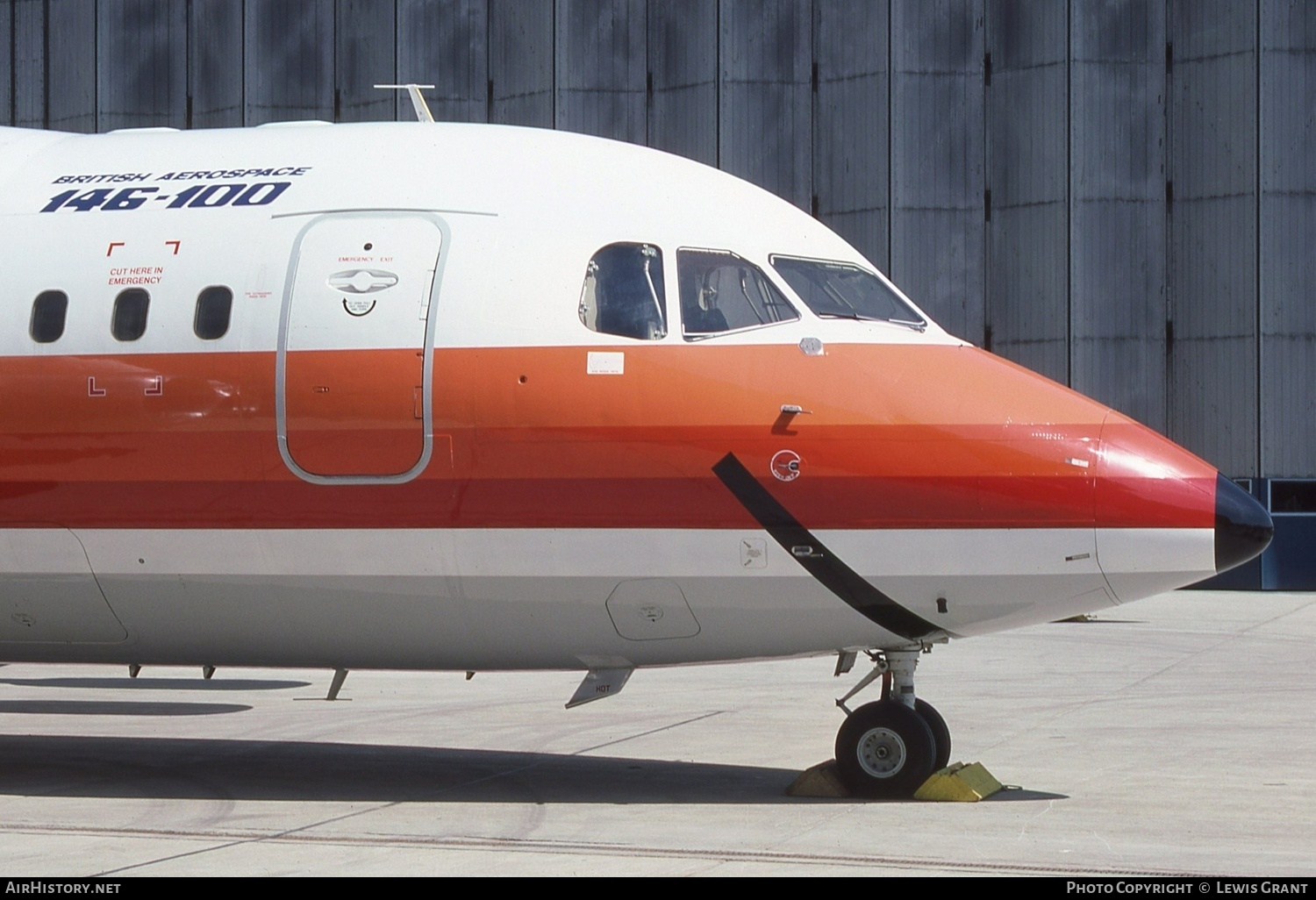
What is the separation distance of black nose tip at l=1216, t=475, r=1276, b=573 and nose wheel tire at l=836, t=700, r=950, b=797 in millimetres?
2257

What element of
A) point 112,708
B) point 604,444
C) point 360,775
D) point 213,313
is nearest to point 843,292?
point 604,444

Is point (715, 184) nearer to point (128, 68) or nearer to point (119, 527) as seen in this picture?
point (119, 527)

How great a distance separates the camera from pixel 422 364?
36.2ft

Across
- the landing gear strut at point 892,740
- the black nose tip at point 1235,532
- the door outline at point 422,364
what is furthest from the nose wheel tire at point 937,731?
the door outline at point 422,364

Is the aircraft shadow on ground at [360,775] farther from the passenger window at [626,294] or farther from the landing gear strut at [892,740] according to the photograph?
the passenger window at [626,294]

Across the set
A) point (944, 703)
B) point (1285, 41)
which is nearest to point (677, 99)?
point (1285, 41)

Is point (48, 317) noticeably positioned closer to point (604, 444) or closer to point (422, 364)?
point (422, 364)

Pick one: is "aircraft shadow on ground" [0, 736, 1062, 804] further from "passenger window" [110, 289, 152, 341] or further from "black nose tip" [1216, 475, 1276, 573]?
"passenger window" [110, 289, 152, 341]

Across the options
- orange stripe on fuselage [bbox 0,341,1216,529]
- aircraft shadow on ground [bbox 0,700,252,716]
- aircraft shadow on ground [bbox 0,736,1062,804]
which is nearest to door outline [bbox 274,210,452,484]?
orange stripe on fuselage [bbox 0,341,1216,529]

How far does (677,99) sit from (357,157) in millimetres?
28303

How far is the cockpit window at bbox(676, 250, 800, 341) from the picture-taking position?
11188 millimetres

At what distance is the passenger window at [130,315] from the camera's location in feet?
37.8

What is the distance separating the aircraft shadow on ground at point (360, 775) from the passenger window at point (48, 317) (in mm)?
3207

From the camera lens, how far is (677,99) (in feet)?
129
